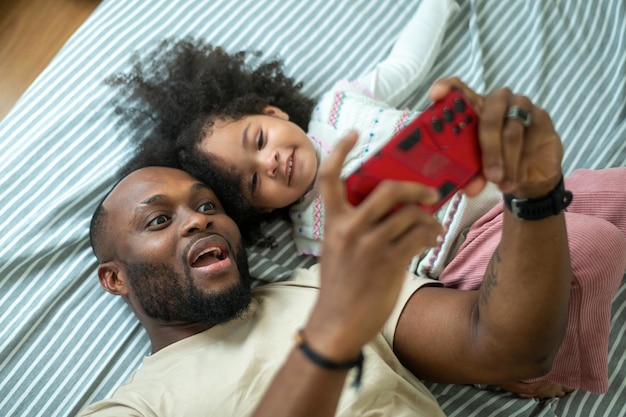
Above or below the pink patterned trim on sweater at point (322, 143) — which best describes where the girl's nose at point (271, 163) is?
above

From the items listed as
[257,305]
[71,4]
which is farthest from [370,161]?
[71,4]

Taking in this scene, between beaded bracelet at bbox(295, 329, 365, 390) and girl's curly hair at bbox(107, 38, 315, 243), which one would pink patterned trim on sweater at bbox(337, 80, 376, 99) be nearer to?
girl's curly hair at bbox(107, 38, 315, 243)

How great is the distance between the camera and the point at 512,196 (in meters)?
0.93

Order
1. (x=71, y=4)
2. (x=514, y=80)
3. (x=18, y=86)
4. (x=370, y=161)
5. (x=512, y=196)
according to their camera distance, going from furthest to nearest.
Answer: (x=71, y=4) < (x=18, y=86) < (x=514, y=80) < (x=512, y=196) < (x=370, y=161)

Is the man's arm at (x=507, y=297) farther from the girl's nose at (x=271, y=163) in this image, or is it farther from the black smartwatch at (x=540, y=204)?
the girl's nose at (x=271, y=163)

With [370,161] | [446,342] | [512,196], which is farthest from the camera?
[446,342]

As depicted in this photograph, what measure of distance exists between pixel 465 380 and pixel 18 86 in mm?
1569

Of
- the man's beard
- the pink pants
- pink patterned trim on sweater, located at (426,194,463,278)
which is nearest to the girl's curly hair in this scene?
the man's beard

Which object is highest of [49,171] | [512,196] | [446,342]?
[512,196]

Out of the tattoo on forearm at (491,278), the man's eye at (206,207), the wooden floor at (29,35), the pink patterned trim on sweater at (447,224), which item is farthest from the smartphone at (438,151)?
the wooden floor at (29,35)

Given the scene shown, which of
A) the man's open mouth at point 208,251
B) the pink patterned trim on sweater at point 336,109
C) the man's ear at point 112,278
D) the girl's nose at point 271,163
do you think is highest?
the pink patterned trim on sweater at point 336,109

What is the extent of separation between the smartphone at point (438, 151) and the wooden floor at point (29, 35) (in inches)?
60.3

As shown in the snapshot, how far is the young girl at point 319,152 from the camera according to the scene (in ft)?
3.99

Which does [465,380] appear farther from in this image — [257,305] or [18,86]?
[18,86]
